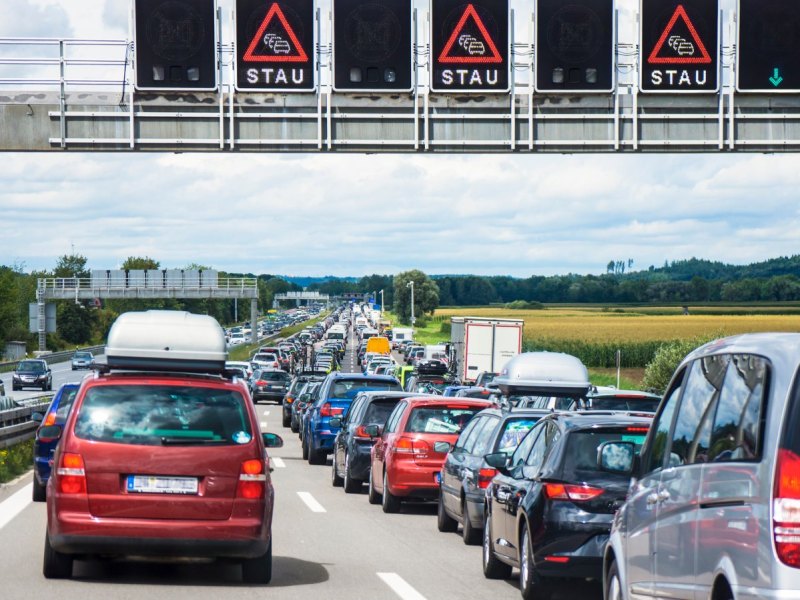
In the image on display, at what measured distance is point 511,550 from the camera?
1186 cm

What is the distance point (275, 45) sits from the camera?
25188 millimetres

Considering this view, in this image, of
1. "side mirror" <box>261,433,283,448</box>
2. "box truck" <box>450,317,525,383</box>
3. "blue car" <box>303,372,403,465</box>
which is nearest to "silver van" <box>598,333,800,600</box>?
"side mirror" <box>261,433,283,448</box>

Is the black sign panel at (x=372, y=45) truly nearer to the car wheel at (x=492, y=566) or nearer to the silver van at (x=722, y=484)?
the car wheel at (x=492, y=566)

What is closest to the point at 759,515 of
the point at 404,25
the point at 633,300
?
the point at 404,25

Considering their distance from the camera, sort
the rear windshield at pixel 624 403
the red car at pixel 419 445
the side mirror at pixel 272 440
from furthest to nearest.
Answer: the rear windshield at pixel 624 403 → the red car at pixel 419 445 → the side mirror at pixel 272 440

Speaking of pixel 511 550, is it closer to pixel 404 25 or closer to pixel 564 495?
pixel 564 495

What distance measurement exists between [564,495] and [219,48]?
15.9 m

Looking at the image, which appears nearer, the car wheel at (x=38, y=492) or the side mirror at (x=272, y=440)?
the side mirror at (x=272, y=440)

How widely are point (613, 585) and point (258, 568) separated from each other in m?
3.78

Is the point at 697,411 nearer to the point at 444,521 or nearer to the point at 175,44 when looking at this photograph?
the point at 444,521

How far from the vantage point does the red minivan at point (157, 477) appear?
10.9 m

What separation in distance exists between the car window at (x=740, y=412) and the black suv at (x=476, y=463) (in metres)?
7.33

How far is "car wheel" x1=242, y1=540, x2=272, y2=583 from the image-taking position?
37.7ft

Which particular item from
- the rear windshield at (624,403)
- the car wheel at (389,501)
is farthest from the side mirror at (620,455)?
the rear windshield at (624,403)
